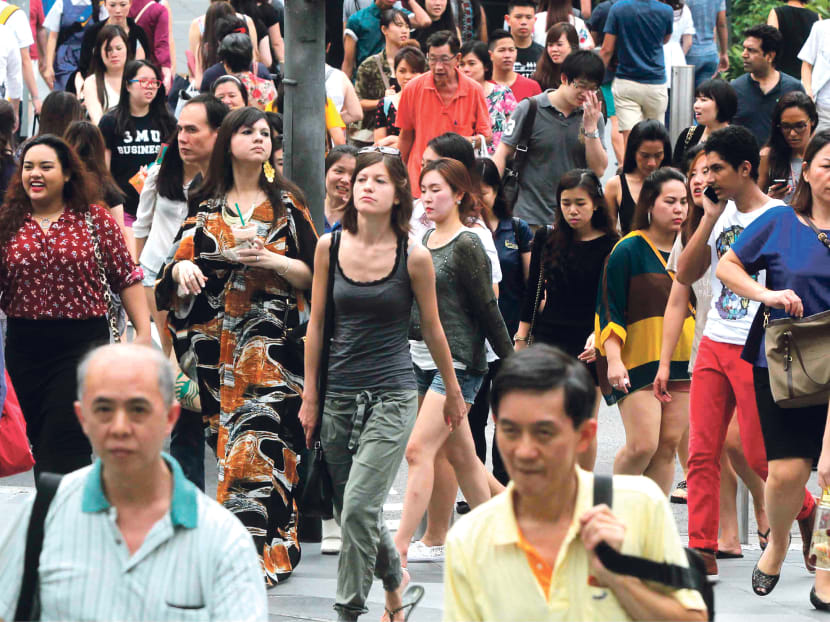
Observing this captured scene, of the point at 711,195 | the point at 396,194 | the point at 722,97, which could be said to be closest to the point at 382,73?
the point at 722,97

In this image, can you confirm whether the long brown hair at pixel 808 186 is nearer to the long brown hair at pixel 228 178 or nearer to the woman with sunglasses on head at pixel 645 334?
the woman with sunglasses on head at pixel 645 334

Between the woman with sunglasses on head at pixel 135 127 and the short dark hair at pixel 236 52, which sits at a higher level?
the short dark hair at pixel 236 52

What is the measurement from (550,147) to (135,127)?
302 cm

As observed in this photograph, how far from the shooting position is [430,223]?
26.2 ft

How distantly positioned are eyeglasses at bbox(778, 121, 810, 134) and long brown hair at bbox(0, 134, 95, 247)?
422 centimetres

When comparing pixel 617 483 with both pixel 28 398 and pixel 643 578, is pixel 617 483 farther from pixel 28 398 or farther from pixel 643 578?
pixel 28 398

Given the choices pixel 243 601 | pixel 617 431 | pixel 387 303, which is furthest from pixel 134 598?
pixel 617 431

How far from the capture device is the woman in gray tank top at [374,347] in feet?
21.0

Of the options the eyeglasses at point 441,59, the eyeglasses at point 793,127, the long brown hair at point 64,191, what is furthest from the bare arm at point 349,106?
the long brown hair at point 64,191

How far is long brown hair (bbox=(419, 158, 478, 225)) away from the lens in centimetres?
758

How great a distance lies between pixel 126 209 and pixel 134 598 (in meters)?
8.16

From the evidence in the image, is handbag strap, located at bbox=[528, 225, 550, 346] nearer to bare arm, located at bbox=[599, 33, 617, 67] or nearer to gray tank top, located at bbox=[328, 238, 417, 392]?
gray tank top, located at bbox=[328, 238, 417, 392]

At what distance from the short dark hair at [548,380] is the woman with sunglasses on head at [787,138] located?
230 inches

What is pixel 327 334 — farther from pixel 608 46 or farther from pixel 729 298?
pixel 608 46
